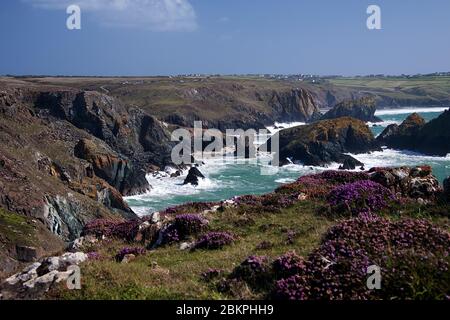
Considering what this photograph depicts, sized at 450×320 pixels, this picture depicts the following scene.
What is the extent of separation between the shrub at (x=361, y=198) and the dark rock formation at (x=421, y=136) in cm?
7783

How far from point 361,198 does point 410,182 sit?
3.15 meters

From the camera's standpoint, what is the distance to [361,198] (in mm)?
15320

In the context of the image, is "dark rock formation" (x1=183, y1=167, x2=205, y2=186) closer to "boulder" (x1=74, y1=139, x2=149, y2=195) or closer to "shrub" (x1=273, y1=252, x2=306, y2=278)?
"boulder" (x1=74, y1=139, x2=149, y2=195)

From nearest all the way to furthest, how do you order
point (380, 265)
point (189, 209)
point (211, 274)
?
point (380, 265) → point (211, 274) → point (189, 209)

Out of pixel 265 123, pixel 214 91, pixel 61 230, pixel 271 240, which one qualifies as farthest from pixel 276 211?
pixel 214 91

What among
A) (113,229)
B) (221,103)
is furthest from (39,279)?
(221,103)

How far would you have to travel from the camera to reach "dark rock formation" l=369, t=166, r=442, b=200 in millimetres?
16625

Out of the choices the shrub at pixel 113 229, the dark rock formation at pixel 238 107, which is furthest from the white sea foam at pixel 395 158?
the shrub at pixel 113 229

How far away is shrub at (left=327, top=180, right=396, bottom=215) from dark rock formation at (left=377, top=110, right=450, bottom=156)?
77.8 metres

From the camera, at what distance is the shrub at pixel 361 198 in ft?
48.5

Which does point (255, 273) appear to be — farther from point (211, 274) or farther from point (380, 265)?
point (380, 265)

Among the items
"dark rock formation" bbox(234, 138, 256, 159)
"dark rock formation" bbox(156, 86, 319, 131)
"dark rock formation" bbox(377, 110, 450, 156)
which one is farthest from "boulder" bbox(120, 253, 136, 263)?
"dark rock formation" bbox(156, 86, 319, 131)

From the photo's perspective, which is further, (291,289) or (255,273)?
(255,273)
